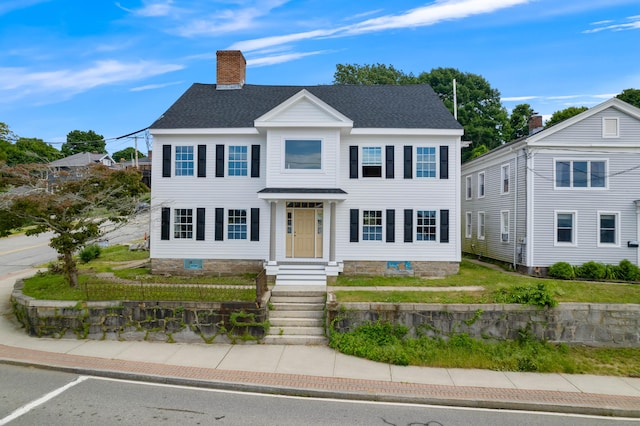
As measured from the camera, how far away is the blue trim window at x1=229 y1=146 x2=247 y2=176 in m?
17.8

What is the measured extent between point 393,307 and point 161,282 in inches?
334

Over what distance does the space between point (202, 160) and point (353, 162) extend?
6471 mm

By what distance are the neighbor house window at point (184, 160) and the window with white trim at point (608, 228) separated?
18010 millimetres

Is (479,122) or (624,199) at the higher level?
(479,122)

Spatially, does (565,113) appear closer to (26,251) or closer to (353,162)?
(353,162)

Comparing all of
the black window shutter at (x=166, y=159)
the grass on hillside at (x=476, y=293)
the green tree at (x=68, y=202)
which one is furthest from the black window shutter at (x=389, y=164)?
the green tree at (x=68, y=202)

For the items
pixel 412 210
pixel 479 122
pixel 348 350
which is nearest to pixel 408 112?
pixel 412 210

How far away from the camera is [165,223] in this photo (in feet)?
58.2

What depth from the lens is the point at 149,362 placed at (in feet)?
33.2

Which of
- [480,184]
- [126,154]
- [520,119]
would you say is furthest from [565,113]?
[126,154]

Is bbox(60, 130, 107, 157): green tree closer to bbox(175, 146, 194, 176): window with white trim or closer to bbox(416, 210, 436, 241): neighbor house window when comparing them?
bbox(175, 146, 194, 176): window with white trim

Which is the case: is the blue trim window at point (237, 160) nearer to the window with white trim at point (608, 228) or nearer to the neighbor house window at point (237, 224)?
the neighbor house window at point (237, 224)

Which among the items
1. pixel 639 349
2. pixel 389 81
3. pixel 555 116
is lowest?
pixel 639 349

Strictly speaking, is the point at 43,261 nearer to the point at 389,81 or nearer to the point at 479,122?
the point at 389,81
